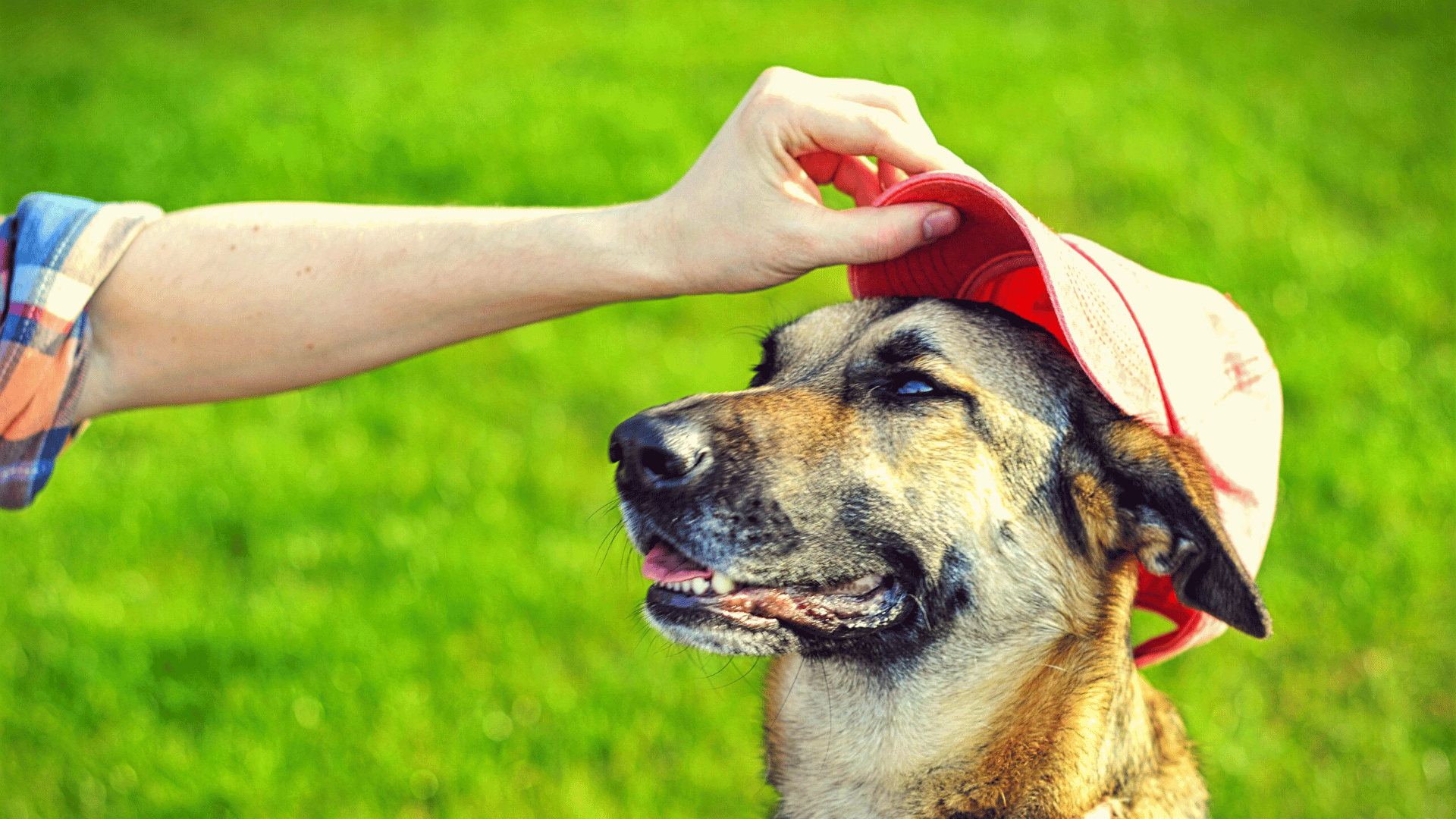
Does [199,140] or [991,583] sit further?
[199,140]

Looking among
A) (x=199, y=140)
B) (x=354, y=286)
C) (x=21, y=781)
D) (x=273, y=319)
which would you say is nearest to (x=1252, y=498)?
(x=354, y=286)

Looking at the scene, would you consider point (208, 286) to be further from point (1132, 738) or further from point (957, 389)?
point (1132, 738)

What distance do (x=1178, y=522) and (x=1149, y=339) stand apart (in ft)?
1.49

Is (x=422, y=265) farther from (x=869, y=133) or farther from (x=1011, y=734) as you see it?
(x=1011, y=734)

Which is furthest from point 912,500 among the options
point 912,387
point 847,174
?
point 847,174

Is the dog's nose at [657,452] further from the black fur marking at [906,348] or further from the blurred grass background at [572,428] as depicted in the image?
the blurred grass background at [572,428]

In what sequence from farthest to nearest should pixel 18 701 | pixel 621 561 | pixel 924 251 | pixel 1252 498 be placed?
1. pixel 621 561
2. pixel 18 701
3. pixel 924 251
4. pixel 1252 498

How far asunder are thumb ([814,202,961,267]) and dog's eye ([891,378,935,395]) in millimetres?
344

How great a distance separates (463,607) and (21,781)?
1714 mm

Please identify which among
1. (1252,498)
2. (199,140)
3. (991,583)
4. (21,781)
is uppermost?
(1252,498)

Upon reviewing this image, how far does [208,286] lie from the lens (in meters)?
2.99

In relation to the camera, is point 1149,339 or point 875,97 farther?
point 875,97

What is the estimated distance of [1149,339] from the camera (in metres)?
2.39

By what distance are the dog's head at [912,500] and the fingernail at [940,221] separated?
266 millimetres
